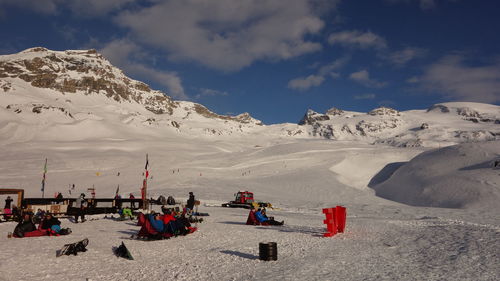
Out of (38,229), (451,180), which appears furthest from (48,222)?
(451,180)

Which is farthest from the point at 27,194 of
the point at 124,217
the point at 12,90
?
the point at 12,90

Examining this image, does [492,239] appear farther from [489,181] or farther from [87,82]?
[87,82]

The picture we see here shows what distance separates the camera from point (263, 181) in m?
48.5

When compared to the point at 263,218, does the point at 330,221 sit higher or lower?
higher

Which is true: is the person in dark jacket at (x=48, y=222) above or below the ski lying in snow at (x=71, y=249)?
above

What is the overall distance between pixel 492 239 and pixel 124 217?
16.3 meters

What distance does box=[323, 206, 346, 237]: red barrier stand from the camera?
13023mm

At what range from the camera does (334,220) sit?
13.3m

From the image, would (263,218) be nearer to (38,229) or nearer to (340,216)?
(340,216)

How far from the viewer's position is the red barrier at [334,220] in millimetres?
13023

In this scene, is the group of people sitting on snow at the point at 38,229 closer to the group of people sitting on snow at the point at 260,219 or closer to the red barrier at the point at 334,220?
the group of people sitting on snow at the point at 260,219

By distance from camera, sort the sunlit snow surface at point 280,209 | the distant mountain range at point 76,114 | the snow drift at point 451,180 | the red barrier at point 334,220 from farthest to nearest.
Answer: the distant mountain range at point 76,114 < the snow drift at point 451,180 < the red barrier at point 334,220 < the sunlit snow surface at point 280,209

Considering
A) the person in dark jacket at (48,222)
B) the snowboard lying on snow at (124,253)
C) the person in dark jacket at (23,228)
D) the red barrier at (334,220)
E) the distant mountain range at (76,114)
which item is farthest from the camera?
the distant mountain range at (76,114)

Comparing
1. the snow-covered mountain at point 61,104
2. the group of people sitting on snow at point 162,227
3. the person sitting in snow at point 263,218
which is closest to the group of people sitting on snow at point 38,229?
the group of people sitting on snow at point 162,227
